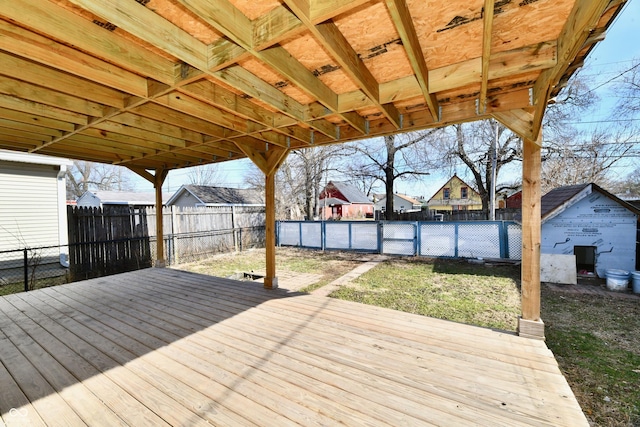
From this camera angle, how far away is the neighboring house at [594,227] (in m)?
5.55

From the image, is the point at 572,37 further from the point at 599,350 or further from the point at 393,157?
the point at 393,157

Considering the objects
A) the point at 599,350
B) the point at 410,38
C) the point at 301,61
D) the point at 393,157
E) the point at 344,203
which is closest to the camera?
the point at 410,38

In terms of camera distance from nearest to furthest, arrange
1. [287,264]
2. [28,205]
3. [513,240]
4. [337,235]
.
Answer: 1. [28,205]
2. [513,240]
3. [287,264]
4. [337,235]

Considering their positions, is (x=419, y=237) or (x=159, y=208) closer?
(x=159, y=208)

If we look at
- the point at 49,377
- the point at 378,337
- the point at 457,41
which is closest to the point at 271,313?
the point at 378,337

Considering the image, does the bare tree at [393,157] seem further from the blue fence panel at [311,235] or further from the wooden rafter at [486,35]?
the wooden rafter at [486,35]

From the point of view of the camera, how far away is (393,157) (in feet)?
38.8

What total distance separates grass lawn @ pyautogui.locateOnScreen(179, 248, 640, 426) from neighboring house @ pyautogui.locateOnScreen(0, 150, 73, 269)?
343cm

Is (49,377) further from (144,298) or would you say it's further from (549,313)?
(549,313)

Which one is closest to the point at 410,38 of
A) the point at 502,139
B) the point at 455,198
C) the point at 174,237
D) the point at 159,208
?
the point at 159,208

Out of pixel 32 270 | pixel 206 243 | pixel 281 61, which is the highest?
pixel 281 61

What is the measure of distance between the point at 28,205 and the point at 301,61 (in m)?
8.62

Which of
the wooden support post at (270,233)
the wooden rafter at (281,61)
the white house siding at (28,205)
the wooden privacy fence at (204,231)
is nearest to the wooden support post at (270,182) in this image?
the wooden support post at (270,233)

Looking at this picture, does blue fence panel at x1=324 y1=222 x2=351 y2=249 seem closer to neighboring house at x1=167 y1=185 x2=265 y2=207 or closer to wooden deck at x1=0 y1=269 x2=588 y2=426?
wooden deck at x1=0 y1=269 x2=588 y2=426
